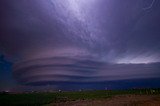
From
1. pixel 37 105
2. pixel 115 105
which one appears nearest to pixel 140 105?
pixel 115 105

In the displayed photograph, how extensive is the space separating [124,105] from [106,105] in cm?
484

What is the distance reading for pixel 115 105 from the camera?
160 ft

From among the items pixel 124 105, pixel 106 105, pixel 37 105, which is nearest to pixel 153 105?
pixel 124 105

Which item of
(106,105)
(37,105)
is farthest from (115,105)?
(37,105)

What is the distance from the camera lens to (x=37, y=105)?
61.9 meters

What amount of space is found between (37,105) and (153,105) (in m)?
→ 32.8

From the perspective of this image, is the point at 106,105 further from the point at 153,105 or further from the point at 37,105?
the point at 37,105

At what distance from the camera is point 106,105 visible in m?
50.1

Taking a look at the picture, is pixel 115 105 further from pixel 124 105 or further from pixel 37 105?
pixel 37 105

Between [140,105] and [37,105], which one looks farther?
[37,105]

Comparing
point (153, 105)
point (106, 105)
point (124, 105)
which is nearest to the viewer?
point (153, 105)

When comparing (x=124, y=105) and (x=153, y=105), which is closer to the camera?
(x=153, y=105)

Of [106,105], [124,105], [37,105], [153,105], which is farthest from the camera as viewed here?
[37,105]

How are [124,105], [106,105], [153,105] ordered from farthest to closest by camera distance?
[106,105], [124,105], [153,105]
